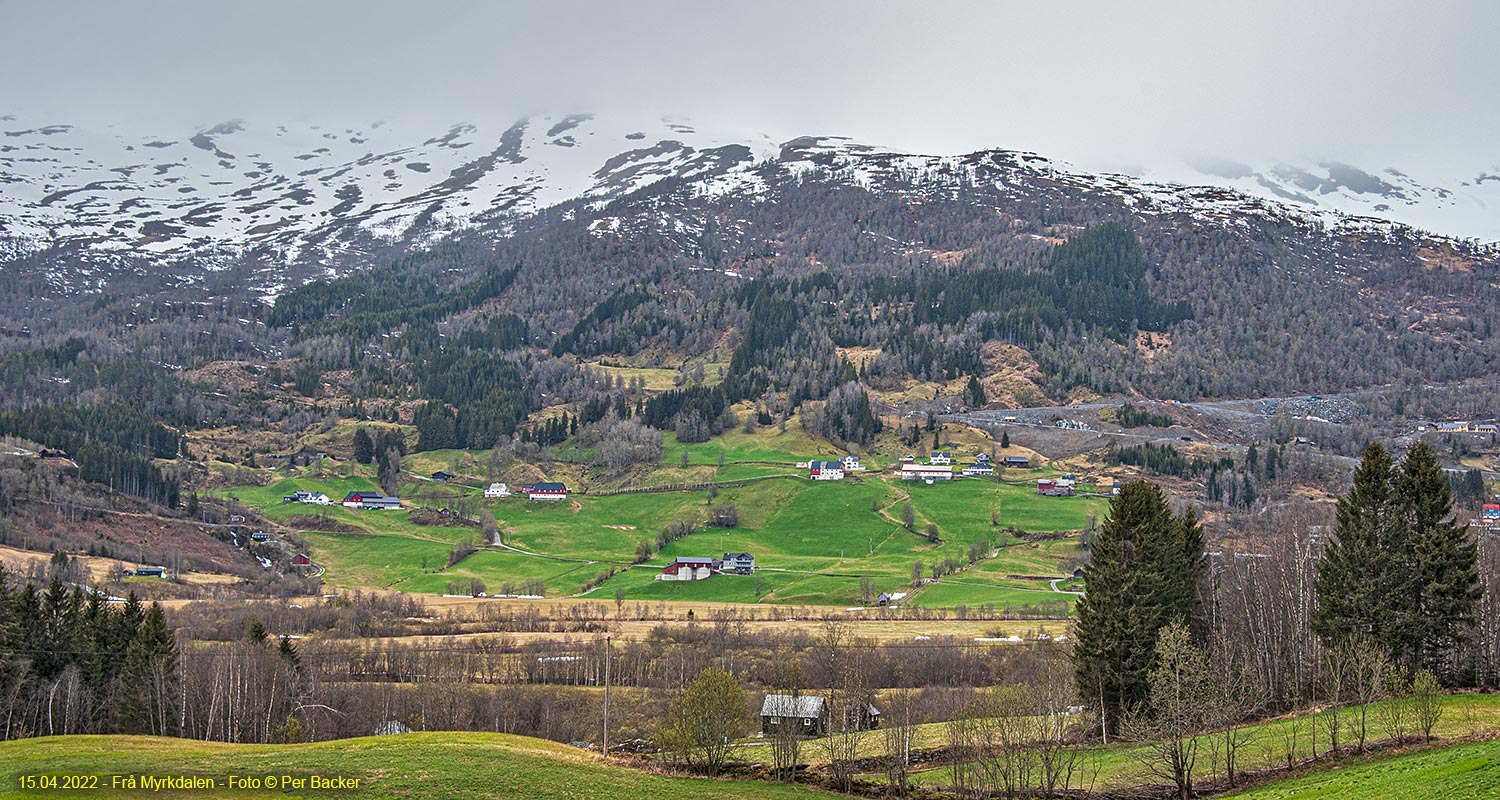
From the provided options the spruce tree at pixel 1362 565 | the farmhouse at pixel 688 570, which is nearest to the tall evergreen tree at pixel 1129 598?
the spruce tree at pixel 1362 565

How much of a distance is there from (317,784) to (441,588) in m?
127

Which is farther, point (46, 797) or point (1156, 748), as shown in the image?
point (1156, 748)

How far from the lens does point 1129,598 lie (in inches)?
2579

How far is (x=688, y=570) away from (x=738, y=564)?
8.65 m

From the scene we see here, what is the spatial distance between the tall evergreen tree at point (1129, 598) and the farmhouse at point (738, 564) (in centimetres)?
11015

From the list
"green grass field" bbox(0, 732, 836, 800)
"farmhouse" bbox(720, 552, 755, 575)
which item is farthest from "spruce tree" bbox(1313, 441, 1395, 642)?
"farmhouse" bbox(720, 552, 755, 575)

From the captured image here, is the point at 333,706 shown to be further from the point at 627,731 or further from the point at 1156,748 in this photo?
the point at 1156,748

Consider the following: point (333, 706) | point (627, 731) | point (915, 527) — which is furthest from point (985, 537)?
point (333, 706)

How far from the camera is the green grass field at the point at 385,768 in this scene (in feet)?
159

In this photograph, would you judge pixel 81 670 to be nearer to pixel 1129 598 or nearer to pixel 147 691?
pixel 147 691

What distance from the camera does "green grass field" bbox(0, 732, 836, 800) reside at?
48375mm

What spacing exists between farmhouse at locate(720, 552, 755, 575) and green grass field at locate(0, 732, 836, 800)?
363 ft

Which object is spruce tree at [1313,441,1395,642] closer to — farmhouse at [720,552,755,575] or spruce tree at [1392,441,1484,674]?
spruce tree at [1392,441,1484,674]

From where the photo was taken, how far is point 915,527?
195250 mm
